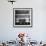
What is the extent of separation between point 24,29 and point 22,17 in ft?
1.64

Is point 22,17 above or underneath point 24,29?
above

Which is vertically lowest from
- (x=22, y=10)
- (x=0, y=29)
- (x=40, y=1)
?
(x=0, y=29)

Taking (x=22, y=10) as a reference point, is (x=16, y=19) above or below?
below

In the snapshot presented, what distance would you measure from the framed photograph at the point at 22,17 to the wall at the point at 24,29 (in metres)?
0.12

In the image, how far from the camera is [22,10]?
17.3 feet

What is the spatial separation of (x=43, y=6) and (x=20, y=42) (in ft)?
8.38

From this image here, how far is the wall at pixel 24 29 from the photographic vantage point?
5247 millimetres

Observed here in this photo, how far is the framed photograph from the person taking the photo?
5258 millimetres

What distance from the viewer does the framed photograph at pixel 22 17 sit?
526cm

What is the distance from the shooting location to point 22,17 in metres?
5.29

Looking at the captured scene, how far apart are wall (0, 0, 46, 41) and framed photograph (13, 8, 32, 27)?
0.41 ft

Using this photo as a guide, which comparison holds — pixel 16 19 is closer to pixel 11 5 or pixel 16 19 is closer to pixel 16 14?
pixel 16 14

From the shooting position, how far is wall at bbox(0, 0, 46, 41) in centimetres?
525

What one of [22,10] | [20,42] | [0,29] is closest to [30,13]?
[22,10]
